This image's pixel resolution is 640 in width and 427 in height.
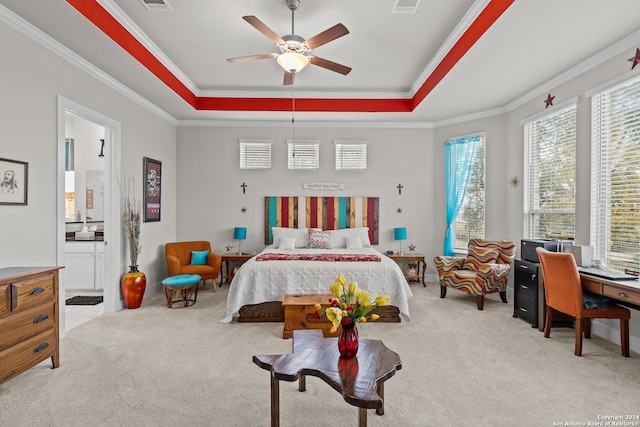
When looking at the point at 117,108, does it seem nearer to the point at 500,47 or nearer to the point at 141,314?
the point at 141,314

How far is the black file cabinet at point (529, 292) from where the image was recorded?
12.9 feet

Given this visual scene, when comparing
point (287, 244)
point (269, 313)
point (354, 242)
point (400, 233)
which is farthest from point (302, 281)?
point (400, 233)

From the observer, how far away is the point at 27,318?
2635 mm

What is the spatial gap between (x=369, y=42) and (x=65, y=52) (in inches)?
126

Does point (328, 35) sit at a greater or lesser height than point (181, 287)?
greater

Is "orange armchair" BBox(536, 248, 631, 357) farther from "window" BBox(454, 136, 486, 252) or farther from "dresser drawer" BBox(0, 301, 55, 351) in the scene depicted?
"dresser drawer" BBox(0, 301, 55, 351)

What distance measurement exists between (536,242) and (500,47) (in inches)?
86.5

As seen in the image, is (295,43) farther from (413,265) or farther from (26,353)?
(413,265)

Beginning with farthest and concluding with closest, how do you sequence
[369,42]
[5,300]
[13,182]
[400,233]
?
[400,233]
[369,42]
[13,182]
[5,300]

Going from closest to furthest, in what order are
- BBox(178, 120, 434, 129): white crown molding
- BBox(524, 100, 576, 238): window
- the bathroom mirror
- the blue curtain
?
BBox(524, 100, 576, 238): window, the blue curtain, the bathroom mirror, BBox(178, 120, 434, 129): white crown molding

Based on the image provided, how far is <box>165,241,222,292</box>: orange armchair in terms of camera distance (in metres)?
5.27

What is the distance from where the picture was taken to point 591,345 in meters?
3.45

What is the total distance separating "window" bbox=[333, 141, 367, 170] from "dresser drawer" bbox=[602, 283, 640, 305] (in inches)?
164

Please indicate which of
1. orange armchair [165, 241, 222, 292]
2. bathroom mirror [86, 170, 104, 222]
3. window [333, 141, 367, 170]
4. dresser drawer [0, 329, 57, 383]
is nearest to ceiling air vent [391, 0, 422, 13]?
window [333, 141, 367, 170]
